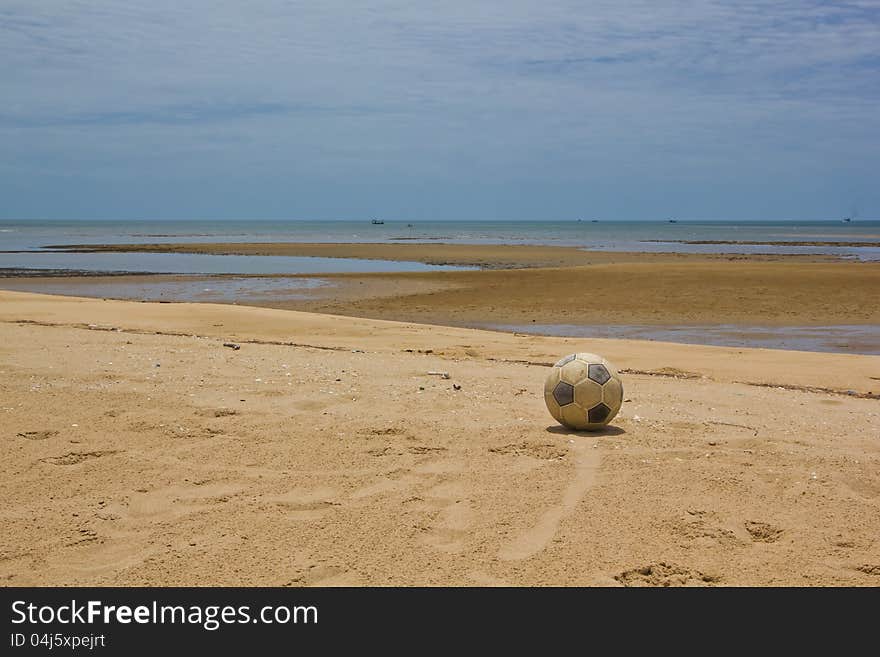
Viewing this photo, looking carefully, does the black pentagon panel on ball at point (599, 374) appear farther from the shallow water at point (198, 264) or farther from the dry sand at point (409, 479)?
the shallow water at point (198, 264)

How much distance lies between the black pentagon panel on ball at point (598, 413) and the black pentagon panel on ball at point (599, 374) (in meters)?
0.20

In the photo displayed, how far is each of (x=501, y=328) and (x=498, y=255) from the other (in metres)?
31.3

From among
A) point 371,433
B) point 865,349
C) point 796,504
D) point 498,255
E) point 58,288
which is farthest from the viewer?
point 498,255

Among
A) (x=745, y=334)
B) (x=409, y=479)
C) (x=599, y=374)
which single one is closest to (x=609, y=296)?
(x=745, y=334)

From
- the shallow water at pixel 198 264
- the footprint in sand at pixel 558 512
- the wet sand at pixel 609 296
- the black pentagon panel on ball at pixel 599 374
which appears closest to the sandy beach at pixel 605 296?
the wet sand at pixel 609 296

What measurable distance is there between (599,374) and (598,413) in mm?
341

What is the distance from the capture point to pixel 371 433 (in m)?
7.18

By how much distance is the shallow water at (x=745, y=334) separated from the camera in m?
16.3

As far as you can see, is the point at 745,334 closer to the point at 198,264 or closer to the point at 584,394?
the point at 584,394

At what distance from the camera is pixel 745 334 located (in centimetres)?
1811

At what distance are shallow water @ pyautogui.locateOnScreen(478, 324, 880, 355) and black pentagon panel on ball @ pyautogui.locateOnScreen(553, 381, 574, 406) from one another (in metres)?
10.1

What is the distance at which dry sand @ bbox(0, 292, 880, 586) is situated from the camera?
15.5 feet

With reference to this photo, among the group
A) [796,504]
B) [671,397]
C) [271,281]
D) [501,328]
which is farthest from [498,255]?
[796,504]
